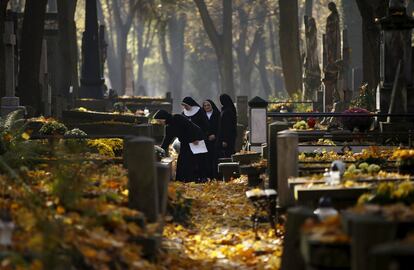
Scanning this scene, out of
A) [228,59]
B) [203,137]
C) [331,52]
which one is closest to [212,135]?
[203,137]

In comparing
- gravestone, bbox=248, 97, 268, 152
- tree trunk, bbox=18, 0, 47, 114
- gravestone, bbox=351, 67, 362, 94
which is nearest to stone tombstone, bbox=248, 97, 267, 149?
gravestone, bbox=248, 97, 268, 152

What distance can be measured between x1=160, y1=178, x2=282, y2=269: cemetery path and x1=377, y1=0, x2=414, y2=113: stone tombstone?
7.08 m

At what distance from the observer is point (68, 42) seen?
41438mm

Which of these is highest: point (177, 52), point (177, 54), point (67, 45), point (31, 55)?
point (177, 52)

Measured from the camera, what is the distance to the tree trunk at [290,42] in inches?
1673

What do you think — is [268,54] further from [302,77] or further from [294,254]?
[294,254]

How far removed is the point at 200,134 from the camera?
21094 millimetres

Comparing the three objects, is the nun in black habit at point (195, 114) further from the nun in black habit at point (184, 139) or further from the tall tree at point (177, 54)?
the tall tree at point (177, 54)

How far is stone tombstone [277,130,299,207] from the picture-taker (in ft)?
42.6

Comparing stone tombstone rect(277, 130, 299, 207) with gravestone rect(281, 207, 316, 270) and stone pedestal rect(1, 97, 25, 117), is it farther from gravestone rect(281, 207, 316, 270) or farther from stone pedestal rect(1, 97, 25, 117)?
stone pedestal rect(1, 97, 25, 117)

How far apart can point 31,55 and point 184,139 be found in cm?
1086

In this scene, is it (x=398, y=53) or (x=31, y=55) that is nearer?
(x=398, y=53)

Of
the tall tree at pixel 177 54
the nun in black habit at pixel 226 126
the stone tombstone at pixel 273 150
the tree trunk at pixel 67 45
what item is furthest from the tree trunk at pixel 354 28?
the stone tombstone at pixel 273 150

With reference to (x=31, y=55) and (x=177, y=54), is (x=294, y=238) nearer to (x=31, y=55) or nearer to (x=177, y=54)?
(x=31, y=55)
